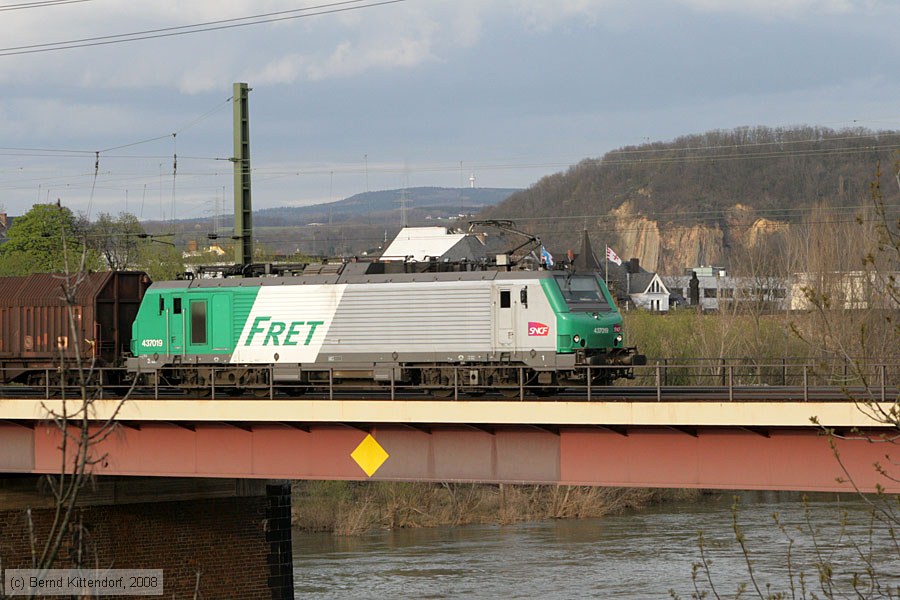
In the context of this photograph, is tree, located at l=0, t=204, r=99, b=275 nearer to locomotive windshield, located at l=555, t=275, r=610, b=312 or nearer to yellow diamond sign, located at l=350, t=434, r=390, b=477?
locomotive windshield, located at l=555, t=275, r=610, b=312

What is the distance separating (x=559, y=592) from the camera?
38.0 metres

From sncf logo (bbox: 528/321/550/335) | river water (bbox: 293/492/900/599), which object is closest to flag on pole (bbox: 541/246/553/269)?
sncf logo (bbox: 528/321/550/335)

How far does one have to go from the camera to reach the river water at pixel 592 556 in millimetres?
38750

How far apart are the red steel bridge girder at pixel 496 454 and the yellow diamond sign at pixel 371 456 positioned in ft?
0.30

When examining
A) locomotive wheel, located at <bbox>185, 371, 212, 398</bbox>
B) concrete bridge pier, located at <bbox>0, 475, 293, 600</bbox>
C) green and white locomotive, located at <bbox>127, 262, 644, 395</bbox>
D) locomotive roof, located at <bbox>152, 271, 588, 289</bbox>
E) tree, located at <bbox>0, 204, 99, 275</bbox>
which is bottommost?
concrete bridge pier, located at <bbox>0, 475, 293, 600</bbox>

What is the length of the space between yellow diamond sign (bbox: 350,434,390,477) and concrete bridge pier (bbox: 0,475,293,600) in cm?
886

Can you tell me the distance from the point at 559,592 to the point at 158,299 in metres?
16.3

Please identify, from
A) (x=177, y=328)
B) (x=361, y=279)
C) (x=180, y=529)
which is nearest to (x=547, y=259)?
(x=361, y=279)

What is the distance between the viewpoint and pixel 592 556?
146 ft

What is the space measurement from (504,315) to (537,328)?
92 cm

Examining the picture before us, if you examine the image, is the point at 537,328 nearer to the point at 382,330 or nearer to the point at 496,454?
the point at 382,330

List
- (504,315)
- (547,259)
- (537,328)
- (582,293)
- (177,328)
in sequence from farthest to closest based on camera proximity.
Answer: (547,259), (177,328), (582,293), (504,315), (537,328)

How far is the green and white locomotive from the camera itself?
2831 cm

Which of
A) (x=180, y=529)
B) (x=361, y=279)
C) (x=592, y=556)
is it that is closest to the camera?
(x=361, y=279)
